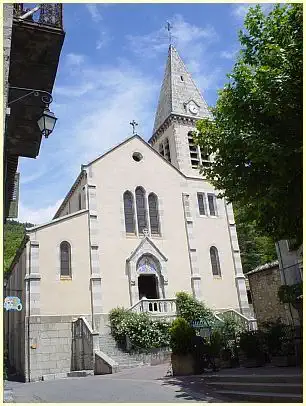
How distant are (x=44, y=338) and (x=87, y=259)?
15.2 feet

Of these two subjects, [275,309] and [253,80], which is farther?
[275,309]

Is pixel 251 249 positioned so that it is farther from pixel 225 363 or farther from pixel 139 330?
pixel 225 363

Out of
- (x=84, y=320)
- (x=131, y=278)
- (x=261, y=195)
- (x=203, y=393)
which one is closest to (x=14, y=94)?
(x=261, y=195)

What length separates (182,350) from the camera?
42.6ft

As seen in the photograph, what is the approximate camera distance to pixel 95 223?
74.7 ft

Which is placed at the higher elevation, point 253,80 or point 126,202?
point 126,202

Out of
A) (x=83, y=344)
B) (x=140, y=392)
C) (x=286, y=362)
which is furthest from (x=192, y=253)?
(x=140, y=392)

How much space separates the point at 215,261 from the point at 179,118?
12069 mm

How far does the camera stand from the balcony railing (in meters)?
8.88

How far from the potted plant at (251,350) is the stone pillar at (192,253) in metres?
10.8

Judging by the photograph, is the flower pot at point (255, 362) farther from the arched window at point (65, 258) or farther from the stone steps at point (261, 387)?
the arched window at point (65, 258)

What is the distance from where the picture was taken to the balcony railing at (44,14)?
888 centimetres

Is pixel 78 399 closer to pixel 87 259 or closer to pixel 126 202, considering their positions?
pixel 87 259

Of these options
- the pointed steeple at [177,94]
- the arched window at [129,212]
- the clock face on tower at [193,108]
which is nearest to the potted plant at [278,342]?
the arched window at [129,212]
